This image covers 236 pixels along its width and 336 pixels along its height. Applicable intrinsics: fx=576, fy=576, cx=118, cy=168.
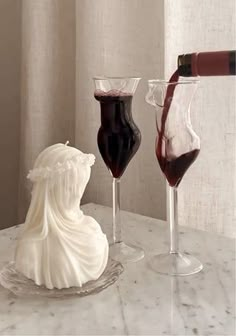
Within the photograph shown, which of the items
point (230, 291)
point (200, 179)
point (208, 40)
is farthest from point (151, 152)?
point (230, 291)

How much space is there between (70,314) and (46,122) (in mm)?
605

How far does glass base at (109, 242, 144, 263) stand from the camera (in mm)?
894

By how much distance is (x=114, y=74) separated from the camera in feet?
3.84

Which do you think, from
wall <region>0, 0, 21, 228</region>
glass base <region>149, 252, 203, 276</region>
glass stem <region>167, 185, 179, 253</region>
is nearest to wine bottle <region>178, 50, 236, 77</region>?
glass stem <region>167, 185, 179, 253</region>

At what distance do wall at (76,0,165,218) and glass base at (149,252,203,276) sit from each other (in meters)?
Answer: 0.31

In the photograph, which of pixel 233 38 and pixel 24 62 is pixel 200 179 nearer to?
pixel 233 38

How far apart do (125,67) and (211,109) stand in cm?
22

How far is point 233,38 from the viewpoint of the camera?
1012 millimetres

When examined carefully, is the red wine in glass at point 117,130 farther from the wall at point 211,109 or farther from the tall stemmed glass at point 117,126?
the wall at point 211,109

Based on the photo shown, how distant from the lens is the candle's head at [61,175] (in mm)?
737


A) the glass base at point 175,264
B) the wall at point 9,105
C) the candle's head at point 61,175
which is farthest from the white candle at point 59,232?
the wall at point 9,105

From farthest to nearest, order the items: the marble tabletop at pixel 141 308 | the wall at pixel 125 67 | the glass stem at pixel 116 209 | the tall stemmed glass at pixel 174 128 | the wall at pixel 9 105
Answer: the wall at pixel 9 105
the wall at pixel 125 67
the glass stem at pixel 116 209
the tall stemmed glass at pixel 174 128
the marble tabletop at pixel 141 308

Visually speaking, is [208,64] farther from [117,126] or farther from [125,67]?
[125,67]

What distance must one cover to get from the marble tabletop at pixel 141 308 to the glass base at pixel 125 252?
20 millimetres
